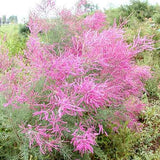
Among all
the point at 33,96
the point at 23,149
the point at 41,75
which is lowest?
the point at 23,149

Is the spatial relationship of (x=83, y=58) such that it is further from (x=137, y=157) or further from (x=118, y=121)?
(x=137, y=157)

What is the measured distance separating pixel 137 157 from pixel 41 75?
5.50 ft

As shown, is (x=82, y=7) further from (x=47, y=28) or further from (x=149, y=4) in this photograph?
(x=149, y=4)

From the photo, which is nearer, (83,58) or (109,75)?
(83,58)

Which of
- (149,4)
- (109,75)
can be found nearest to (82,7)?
(109,75)

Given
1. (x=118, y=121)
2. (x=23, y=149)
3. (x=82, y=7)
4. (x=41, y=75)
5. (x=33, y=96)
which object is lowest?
(x=118, y=121)

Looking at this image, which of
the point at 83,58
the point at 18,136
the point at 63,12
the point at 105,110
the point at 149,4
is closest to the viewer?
the point at 83,58

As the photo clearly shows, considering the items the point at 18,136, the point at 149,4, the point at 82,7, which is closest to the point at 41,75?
the point at 18,136

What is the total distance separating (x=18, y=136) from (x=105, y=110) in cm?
87

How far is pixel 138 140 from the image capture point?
2809 millimetres

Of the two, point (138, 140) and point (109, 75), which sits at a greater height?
point (109, 75)

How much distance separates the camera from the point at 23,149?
1756 mm

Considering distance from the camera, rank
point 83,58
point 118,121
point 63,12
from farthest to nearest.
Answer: point 63,12
point 118,121
point 83,58

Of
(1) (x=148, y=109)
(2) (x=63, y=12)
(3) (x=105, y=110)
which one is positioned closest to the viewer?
(3) (x=105, y=110)
